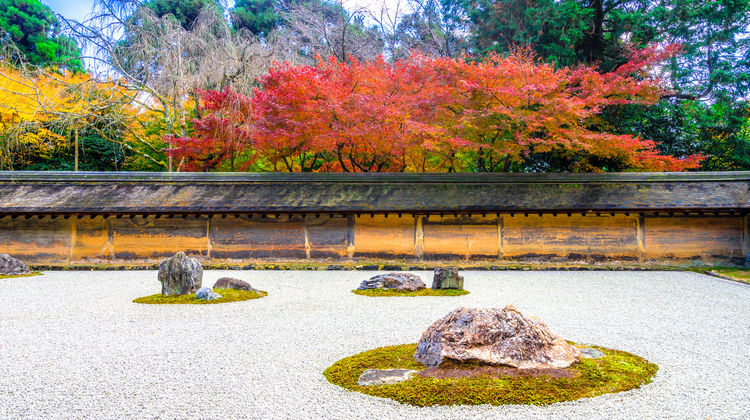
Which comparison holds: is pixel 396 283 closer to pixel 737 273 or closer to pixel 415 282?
pixel 415 282

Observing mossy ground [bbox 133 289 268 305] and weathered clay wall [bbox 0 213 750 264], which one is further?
weathered clay wall [bbox 0 213 750 264]

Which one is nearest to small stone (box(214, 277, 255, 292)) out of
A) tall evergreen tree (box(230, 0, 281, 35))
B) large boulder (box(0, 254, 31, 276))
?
large boulder (box(0, 254, 31, 276))

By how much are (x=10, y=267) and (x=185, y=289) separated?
21.2 feet

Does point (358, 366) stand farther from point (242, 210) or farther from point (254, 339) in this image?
point (242, 210)

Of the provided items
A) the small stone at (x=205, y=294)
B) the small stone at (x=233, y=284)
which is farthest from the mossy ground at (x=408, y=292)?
the small stone at (x=205, y=294)

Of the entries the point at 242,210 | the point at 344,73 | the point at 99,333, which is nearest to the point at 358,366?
the point at 99,333

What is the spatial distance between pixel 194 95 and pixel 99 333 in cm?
1606

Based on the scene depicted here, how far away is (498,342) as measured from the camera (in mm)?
4262

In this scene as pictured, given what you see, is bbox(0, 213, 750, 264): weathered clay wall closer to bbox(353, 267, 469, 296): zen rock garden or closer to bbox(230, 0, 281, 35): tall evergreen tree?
bbox(353, 267, 469, 296): zen rock garden

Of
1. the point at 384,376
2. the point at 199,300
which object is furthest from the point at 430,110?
the point at 384,376

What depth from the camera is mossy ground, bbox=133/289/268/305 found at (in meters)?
7.99

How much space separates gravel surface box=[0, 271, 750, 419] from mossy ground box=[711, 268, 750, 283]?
88 centimetres

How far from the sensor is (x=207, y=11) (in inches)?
766

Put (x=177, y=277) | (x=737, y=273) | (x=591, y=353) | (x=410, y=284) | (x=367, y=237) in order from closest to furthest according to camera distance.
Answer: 1. (x=591, y=353)
2. (x=177, y=277)
3. (x=410, y=284)
4. (x=737, y=273)
5. (x=367, y=237)
